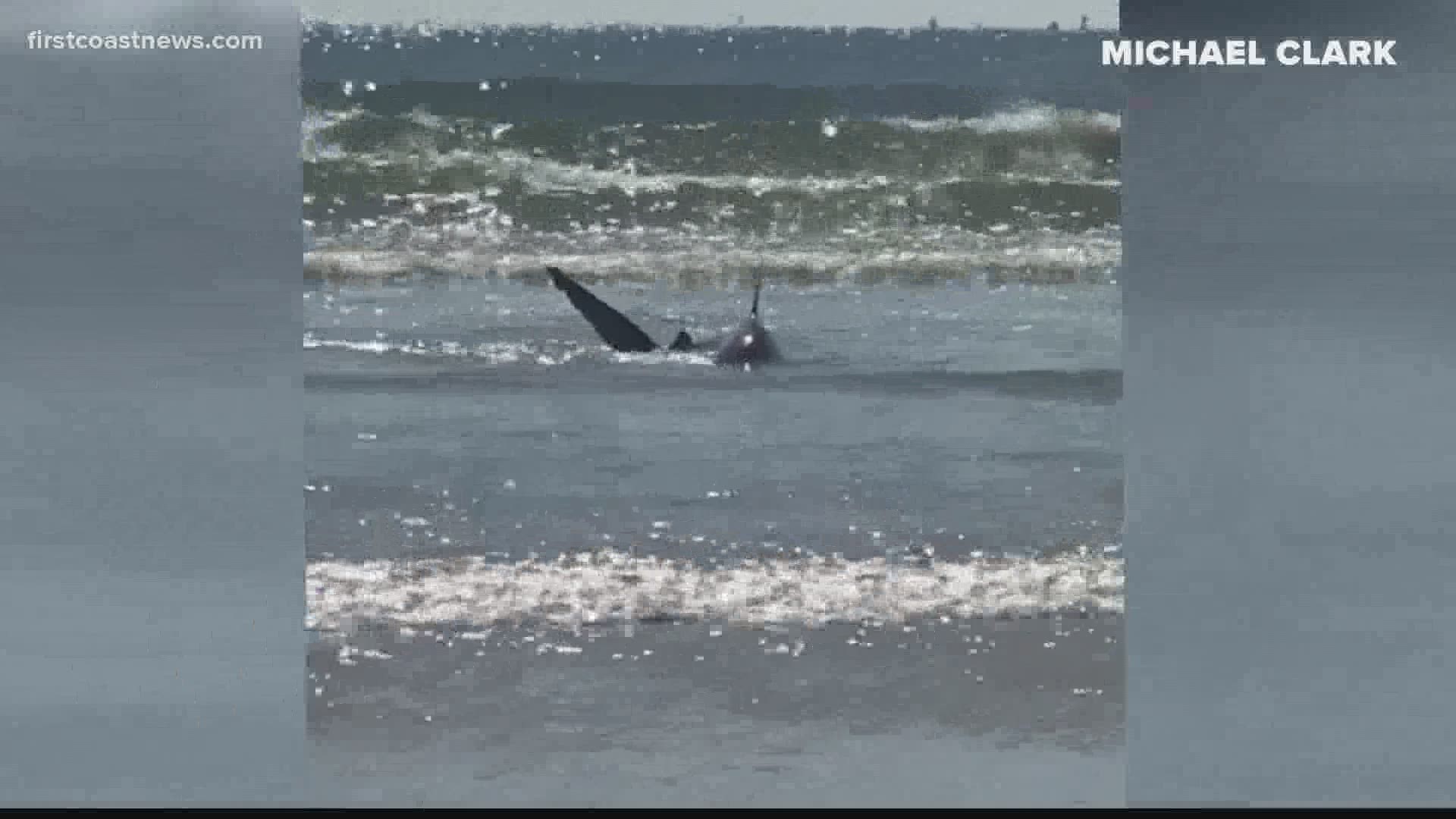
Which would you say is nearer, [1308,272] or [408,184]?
[1308,272]

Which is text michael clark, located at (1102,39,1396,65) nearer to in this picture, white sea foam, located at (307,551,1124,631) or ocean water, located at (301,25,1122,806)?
ocean water, located at (301,25,1122,806)

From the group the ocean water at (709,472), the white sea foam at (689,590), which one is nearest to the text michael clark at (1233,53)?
the ocean water at (709,472)

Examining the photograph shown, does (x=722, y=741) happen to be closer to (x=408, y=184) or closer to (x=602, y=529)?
(x=602, y=529)

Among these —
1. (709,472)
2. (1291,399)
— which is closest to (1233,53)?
(1291,399)

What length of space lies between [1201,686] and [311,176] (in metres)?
15.7

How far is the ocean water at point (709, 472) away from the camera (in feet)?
14.4

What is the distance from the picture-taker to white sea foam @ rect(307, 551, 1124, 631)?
17.9ft

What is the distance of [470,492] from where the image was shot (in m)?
7.18

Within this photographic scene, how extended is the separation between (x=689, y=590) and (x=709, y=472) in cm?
229

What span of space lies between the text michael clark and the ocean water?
1452 mm

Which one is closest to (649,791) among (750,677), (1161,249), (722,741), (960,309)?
(722,741)

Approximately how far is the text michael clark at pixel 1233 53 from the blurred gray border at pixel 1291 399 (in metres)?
0.04

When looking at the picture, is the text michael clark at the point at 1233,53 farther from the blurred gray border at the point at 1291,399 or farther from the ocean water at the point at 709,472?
the ocean water at the point at 709,472

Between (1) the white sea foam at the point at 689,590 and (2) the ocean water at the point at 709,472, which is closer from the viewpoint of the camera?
(2) the ocean water at the point at 709,472
